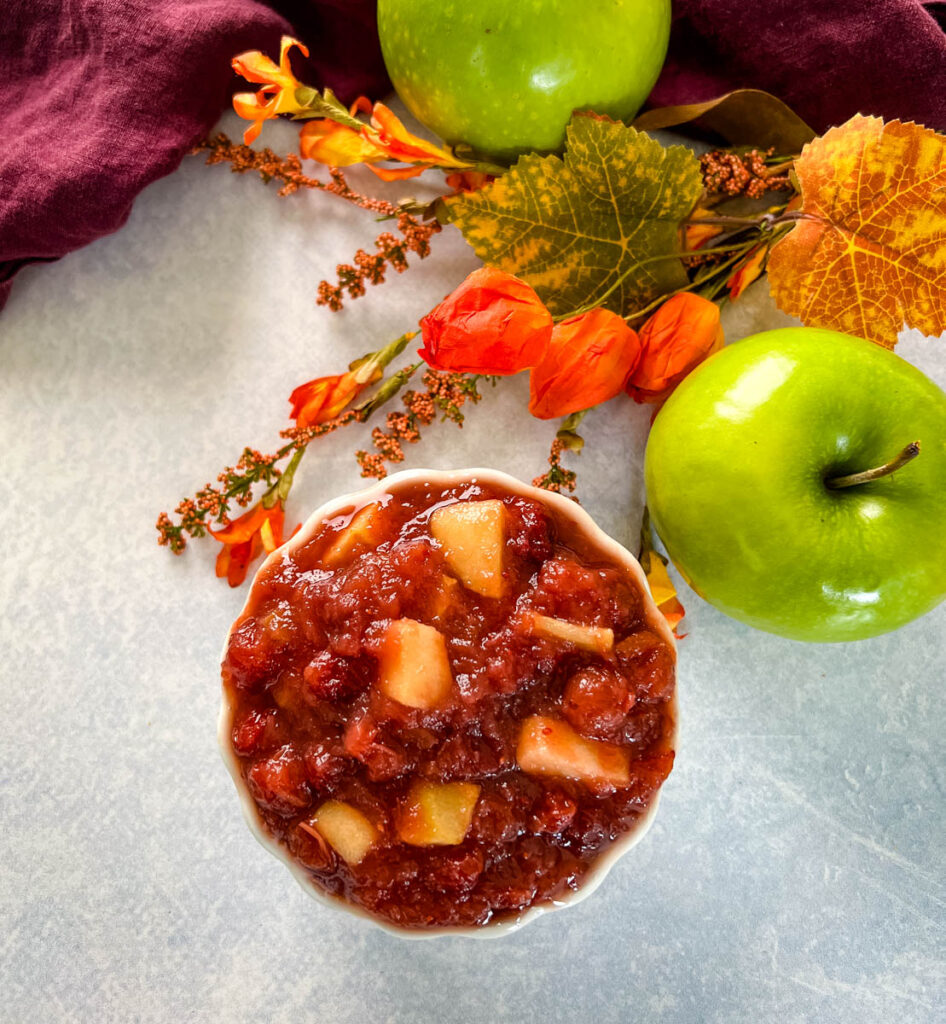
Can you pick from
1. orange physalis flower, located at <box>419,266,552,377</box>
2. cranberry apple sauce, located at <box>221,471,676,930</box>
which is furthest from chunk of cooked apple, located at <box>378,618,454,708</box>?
orange physalis flower, located at <box>419,266,552,377</box>

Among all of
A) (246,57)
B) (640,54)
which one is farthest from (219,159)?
(640,54)

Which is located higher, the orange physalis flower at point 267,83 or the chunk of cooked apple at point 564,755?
the orange physalis flower at point 267,83

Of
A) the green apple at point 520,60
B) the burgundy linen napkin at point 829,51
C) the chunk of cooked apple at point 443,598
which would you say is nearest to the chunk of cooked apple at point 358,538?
the chunk of cooked apple at point 443,598

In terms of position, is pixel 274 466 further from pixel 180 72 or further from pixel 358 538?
pixel 180 72

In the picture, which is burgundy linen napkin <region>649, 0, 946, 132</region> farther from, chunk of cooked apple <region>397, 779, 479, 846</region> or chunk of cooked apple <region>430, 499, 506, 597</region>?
chunk of cooked apple <region>397, 779, 479, 846</region>

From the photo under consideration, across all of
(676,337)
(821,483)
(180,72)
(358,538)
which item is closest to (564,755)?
(358,538)

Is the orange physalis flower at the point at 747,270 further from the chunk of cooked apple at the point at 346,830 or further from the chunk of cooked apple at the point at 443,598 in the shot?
the chunk of cooked apple at the point at 346,830

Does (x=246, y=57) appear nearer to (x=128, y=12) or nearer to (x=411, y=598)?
(x=128, y=12)
